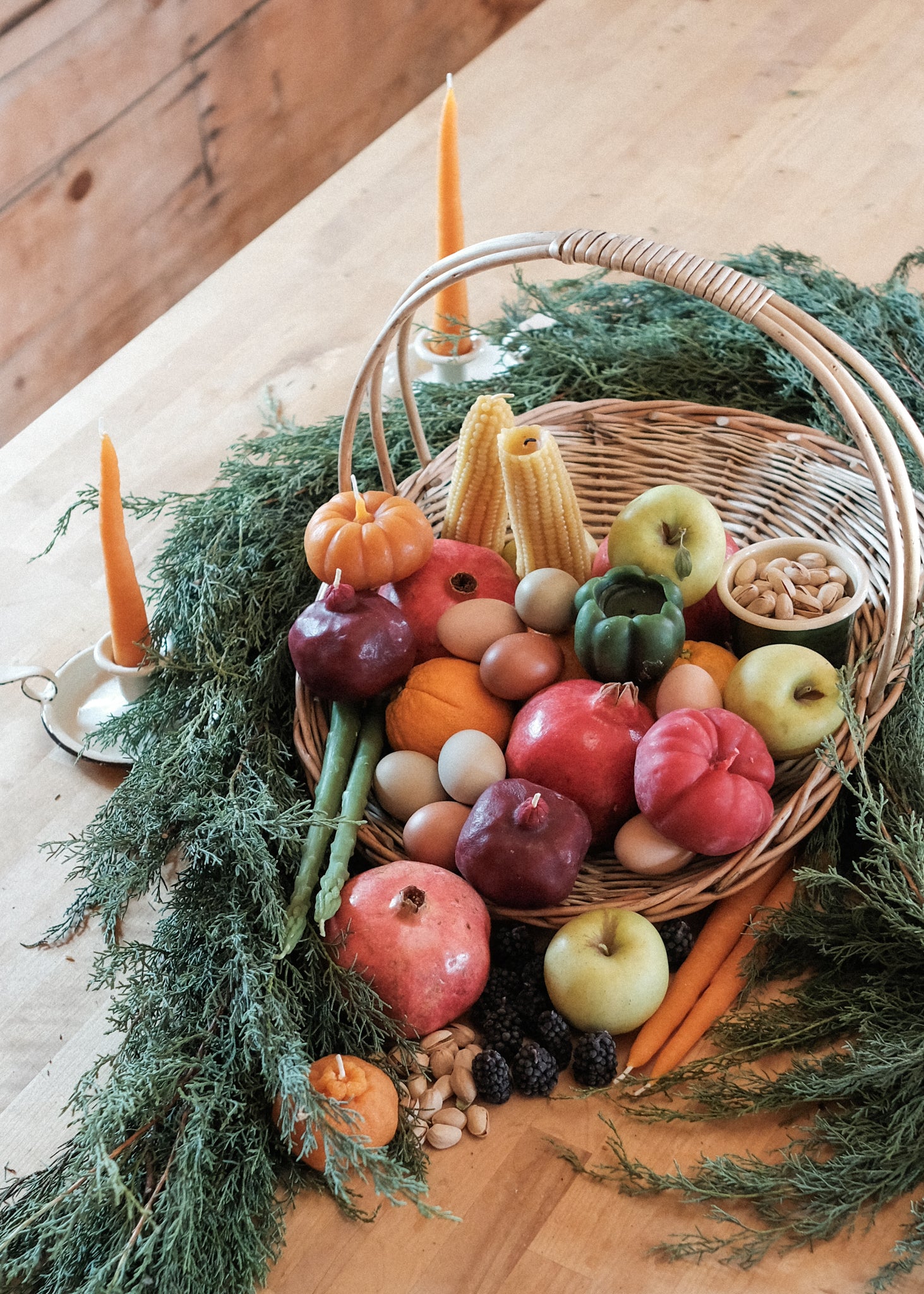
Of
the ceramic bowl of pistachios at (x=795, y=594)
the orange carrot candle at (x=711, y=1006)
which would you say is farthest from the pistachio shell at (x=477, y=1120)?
the ceramic bowl of pistachios at (x=795, y=594)

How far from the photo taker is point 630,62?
2061 millimetres

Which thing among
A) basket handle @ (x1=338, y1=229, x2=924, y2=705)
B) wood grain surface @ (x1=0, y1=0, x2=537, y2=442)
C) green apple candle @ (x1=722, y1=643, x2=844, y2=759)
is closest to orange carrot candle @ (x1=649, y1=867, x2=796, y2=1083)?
green apple candle @ (x1=722, y1=643, x2=844, y2=759)

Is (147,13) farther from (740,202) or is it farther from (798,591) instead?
(798,591)

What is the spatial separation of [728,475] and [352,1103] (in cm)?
76

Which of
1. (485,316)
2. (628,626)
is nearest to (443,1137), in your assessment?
(628,626)

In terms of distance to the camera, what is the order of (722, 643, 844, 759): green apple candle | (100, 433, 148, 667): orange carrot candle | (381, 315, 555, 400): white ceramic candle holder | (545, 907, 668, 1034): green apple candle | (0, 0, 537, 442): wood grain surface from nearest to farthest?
(545, 907, 668, 1034): green apple candle < (722, 643, 844, 759): green apple candle < (100, 433, 148, 667): orange carrot candle < (381, 315, 555, 400): white ceramic candle holder < (0, 0, 537, 442): wood grain surface

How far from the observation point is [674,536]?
3.72ft

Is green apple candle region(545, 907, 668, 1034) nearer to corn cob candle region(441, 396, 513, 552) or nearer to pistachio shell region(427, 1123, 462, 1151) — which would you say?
pistachio shell region(427, 1123, 462, 1151)

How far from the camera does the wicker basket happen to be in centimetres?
99

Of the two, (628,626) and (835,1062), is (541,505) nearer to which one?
(628,626)

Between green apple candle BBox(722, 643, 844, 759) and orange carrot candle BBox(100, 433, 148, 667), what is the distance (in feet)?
1.90

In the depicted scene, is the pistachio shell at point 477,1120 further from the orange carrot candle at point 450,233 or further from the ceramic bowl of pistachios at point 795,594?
the orange carrot candle at point 450,233

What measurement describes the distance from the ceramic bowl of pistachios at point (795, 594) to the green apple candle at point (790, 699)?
4 centimetres

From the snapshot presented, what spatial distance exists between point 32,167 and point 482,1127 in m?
2.10
